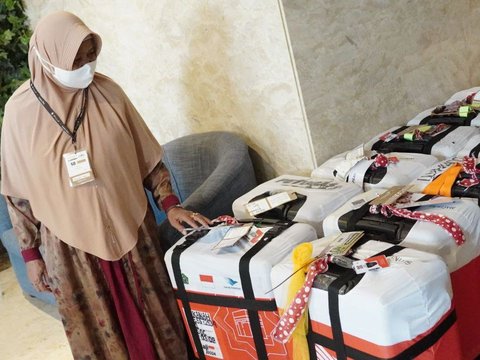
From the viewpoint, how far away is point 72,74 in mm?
1735

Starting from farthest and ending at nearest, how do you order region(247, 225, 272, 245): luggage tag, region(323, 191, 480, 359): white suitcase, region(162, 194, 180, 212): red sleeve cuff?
region(162, 194, 180, 212): red sleeve cuff, region(247, 225, 272, 245): luggage tag, region(323, 191, 480, 359): white suitcase

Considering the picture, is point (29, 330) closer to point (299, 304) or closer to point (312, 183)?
point (312, 183)

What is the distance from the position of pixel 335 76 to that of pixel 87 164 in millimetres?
1098

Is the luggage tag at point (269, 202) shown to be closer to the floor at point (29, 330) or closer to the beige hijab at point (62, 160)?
the beige hijab at point (62, 160)

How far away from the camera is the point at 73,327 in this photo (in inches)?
75.2

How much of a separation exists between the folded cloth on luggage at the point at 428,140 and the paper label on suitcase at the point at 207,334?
3.26 feet

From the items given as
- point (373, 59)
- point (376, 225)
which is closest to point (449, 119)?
point (373, 59)

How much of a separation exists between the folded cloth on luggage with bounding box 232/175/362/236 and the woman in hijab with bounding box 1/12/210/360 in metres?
0.21

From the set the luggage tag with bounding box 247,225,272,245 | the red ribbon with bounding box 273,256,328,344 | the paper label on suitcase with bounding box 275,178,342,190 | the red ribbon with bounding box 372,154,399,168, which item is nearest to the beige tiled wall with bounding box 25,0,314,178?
the paper label on suitcase with bounding box 275,178,342,190

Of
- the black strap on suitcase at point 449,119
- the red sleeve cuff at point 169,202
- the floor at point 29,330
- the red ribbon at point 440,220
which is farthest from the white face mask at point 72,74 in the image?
the floor at point 29,330

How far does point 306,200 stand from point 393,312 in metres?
0.71

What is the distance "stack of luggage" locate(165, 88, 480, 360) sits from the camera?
3.99 ft

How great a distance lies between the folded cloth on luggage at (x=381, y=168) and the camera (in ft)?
6.05

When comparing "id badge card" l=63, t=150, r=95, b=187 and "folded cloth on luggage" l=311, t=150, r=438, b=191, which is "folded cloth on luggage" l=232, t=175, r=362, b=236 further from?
"id badge card" l=63, t=150, r=95, b=187
